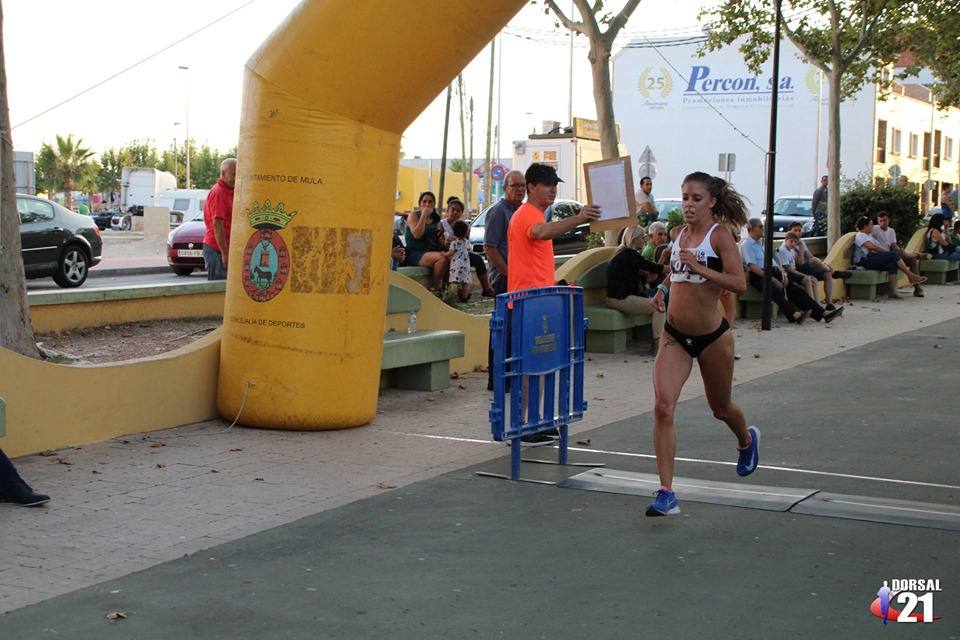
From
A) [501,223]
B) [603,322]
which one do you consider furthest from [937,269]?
[501,223]

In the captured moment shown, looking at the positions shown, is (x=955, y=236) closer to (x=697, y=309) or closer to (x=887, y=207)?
(x=887, y=207)

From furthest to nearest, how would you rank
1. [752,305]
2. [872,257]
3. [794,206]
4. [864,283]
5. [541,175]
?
[794,206] < [872,257] < [864,283] < [752,305] < [541,175]

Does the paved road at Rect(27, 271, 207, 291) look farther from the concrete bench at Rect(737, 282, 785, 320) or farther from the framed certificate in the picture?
the framed certificate

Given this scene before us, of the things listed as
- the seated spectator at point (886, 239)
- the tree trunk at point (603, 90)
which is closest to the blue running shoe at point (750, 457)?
the tree trunk at point (603, 90)

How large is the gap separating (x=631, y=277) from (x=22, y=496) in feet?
28.6

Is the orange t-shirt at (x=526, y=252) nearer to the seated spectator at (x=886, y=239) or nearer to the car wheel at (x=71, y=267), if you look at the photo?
the car wheel at (x=71, y=267)

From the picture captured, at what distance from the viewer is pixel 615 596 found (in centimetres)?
538

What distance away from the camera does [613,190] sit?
988 cm

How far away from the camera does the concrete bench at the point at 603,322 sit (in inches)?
563

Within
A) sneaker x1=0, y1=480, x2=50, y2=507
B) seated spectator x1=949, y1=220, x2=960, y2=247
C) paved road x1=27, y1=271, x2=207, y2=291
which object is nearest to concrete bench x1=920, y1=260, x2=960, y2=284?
seated spectator x1=949, y1=220, x2=960, y2=247

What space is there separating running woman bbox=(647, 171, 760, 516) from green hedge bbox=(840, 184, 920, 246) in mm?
21809

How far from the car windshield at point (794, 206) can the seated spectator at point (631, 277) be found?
25101mm

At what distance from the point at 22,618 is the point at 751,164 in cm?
6057

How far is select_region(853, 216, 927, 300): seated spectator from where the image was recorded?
2286cm
